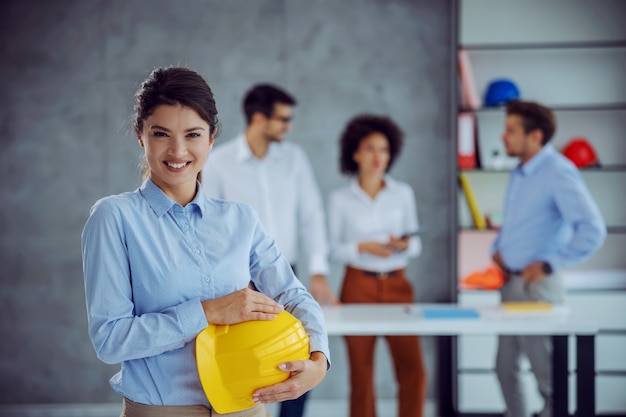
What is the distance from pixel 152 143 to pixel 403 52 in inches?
124

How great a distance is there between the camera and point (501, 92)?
406 cm

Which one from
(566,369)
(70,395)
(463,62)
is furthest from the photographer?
(70,395)

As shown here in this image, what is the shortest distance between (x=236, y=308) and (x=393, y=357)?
2218 mm

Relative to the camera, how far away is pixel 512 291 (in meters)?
3.36

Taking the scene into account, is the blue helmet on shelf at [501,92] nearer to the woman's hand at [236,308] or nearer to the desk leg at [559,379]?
the desk leg at [559,379]

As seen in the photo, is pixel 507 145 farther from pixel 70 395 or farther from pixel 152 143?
pixel 70 395

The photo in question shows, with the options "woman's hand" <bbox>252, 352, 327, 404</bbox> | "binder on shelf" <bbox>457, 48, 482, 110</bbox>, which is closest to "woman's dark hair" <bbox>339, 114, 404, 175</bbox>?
"binder on shelf" <bbox>457, 48, 482, 110</bbox>

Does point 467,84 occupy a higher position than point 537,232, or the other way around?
point 467,84

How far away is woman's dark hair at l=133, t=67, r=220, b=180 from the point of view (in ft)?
4.42

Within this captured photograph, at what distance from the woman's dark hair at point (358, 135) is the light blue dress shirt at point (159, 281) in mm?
2495

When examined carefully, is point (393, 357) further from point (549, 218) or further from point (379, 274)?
point (549, 218)

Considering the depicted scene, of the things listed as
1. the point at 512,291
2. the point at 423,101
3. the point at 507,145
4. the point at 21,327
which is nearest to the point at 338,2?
the point at 423,101

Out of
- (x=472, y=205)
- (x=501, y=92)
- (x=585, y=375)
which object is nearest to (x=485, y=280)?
(x=472, y=205)

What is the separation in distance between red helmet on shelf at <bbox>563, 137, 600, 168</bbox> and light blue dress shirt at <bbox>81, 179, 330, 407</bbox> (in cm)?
306
